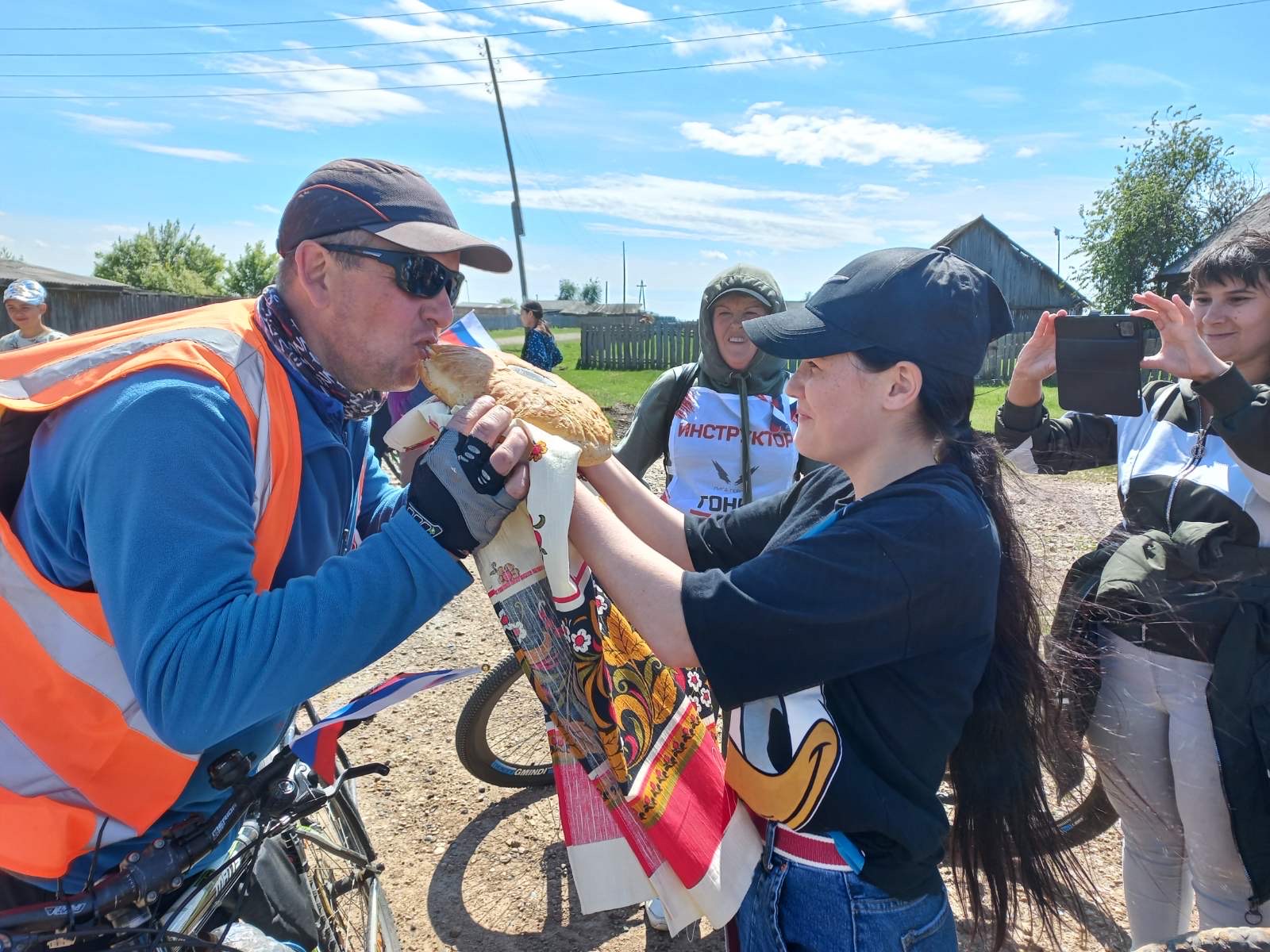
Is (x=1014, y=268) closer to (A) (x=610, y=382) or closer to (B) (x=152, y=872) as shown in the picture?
(A) (x=610, y=382)

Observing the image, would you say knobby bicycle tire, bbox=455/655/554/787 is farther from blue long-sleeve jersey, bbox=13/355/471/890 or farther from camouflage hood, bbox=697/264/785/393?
blue long-sleeve jersey, bbox=13/355/471/890

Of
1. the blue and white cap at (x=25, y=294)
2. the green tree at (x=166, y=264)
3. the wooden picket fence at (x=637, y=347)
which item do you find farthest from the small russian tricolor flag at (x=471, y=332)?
the green tree at (x=166, y=264)

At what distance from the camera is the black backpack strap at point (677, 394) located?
13.2 ft

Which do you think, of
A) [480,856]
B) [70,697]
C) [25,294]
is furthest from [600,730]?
[25,294]

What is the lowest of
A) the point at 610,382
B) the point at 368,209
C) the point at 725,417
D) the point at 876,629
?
the point at 610,382

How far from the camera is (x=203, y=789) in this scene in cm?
163

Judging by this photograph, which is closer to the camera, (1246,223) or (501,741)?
(1246,223)

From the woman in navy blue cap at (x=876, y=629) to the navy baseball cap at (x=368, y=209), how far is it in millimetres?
666

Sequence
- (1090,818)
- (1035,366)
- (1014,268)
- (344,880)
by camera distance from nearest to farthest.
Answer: (344,880), (1035,366), (1090,818), (1014,268)

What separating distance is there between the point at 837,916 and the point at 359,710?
1066mm

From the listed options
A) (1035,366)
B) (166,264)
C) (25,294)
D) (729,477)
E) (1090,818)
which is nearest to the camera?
(1035,366)

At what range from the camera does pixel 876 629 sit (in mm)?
1425

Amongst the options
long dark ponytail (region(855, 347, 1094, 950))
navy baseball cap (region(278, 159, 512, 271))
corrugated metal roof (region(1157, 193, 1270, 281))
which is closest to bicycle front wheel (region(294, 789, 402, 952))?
navy baseball cap (region(278, 159, 512, 271))

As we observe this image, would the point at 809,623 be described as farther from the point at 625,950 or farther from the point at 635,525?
the point at 625,950
